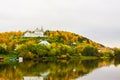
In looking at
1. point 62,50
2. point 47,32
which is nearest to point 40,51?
point 62,50

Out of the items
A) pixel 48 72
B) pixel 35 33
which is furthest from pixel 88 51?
pixel 48 72

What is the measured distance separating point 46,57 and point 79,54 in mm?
15233

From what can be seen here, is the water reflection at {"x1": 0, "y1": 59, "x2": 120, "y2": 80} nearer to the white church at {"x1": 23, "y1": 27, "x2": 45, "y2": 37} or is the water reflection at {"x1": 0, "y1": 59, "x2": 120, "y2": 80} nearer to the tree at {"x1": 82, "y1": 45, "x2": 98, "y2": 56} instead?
the tree at {"x1": 82, "y1": 45, "x2": 98, "y2": 56}

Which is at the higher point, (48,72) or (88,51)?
(48,72)

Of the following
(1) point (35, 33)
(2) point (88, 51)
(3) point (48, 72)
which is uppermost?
(1) point (35, 33)

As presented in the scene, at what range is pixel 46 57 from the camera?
7688cm

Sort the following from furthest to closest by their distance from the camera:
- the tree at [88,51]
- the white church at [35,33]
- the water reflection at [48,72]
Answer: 1. the white church at [35,33]
2. the tree at [88,51]
3. the water reflection at [48,72]

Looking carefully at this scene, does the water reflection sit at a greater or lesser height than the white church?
lesser

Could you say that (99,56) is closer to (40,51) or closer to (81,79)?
(40,51)

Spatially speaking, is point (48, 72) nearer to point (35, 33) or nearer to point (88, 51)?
point (88, 51)

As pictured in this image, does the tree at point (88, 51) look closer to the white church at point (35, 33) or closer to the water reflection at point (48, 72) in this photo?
the white church at point (35, 33)

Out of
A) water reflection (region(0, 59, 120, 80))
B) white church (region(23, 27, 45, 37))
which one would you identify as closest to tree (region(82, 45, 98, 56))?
white church (region(23, 27, 45, 37))

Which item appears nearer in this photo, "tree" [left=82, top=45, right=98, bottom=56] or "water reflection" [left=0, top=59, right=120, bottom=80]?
"water reflection" [left=0, top=59, right=120, bottom=80]

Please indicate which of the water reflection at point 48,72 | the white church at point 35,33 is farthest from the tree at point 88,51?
the water reflection at point 48,72
